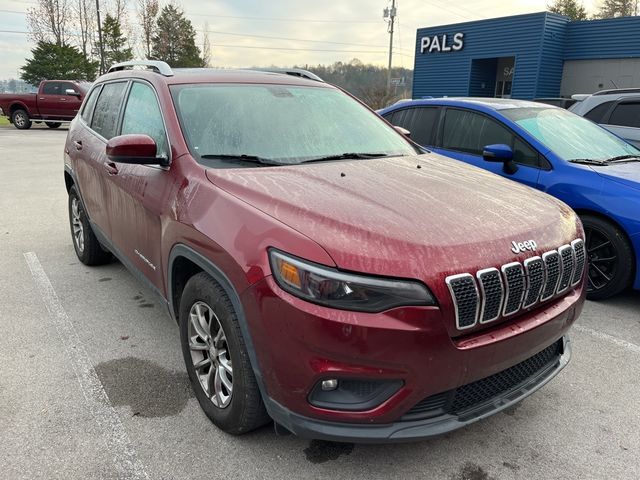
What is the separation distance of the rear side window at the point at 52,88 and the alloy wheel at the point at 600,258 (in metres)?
23.0

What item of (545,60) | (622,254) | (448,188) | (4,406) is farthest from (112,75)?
(545,60)

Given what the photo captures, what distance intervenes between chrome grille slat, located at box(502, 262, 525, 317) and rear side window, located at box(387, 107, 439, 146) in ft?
12.5

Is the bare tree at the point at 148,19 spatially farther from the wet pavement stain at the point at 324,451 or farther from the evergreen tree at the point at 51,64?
the wet pavement stain at the point at 324,451

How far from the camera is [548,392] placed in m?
3.00

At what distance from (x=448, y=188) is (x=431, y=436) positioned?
1281 millimetres

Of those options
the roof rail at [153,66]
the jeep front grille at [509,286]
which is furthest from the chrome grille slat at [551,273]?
the roof rail at [153,66]

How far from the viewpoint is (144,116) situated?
3412 mm

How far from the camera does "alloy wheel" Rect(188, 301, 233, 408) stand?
2440 millimetres

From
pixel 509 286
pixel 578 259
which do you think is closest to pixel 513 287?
pixel 509 286

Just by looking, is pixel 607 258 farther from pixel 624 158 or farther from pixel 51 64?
pixel 51 64

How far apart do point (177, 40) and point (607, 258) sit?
57320mm

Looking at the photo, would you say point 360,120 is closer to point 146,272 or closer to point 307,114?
point 307,114

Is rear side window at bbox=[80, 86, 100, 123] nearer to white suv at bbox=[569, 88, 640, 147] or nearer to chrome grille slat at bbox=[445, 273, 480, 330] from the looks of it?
chrome grille slat at bbox=[445, 273, 480, 330]

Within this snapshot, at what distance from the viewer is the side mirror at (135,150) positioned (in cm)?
280
